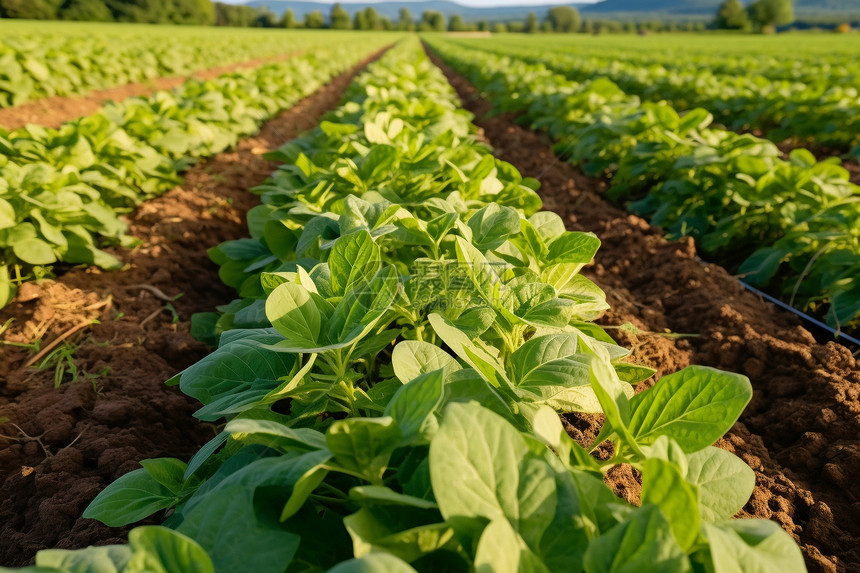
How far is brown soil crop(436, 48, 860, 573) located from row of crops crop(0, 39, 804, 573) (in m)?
0.54

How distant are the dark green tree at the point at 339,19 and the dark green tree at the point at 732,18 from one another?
51051 mm

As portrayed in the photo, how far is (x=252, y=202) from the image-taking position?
4875 mm

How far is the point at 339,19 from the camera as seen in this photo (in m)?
78.2

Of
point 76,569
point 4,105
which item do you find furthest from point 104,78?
point 76,569

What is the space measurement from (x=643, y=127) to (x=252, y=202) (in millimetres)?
3505

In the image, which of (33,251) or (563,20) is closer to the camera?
(33,251)

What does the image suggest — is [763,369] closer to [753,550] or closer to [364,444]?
[753,550]

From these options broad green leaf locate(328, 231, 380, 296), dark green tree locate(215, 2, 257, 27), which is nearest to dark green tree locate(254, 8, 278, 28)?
dark green tree locate(215, 2, 257, 27)

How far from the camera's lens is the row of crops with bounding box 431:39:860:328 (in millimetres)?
2990

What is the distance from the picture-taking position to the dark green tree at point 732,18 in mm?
69750

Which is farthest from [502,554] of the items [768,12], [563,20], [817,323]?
[563,20]

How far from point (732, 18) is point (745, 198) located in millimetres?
83620

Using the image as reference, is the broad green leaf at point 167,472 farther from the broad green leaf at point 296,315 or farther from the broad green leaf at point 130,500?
the broad green leaf at point 296,315

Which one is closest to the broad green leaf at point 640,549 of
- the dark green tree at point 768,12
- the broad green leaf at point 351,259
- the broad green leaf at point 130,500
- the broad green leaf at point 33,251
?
the broad green leaf at point 351,259
